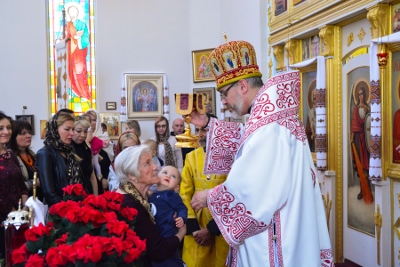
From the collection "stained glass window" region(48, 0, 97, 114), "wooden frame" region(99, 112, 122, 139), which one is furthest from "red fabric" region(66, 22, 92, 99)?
"wooden frame" region(99, 112, 122, 139)

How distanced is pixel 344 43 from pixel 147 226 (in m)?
4.85

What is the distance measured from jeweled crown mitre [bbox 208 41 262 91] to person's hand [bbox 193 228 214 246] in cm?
122

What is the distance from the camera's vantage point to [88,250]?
5.51 ft

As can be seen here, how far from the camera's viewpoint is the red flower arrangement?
5.58 ft

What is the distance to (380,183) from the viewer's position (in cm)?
548

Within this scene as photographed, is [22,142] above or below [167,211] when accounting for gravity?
above

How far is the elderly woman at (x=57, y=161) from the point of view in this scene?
4.14 m

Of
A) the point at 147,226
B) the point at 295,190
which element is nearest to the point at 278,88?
the point at 295,190

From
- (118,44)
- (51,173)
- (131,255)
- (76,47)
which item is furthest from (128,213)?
(76,47)

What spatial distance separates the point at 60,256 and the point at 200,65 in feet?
36.4

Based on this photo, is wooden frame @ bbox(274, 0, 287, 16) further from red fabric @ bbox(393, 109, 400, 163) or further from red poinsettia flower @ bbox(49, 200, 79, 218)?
red poinsettia flower @ bbox(49, 200, 79, 218)

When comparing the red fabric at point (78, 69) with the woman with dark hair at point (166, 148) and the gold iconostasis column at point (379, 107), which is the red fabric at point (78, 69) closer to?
the woman with dark hair at point (166, 148)

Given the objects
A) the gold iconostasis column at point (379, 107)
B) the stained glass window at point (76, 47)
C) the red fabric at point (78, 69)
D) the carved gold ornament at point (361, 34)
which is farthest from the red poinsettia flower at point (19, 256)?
the red fabric at point (78, 69)

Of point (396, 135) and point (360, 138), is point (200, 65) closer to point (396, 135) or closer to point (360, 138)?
point (360, 138)
